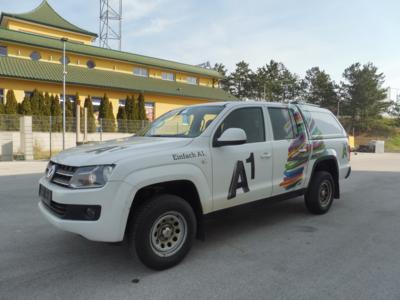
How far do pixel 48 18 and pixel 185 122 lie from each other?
3488 centimetres

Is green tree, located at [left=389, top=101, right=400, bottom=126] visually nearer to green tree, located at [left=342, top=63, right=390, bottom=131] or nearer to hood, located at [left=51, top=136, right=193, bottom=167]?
green tree, located at [left=342, top=63, right=390, bottom=131]

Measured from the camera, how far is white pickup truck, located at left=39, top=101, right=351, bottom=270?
11.0 ft

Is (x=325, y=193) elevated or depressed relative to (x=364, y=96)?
depressed

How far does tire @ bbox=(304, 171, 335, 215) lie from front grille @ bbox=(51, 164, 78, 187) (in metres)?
4.09

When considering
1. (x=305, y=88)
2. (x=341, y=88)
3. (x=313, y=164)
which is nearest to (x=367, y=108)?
(x=341, y=88)

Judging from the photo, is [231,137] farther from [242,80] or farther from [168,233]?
[242,80]

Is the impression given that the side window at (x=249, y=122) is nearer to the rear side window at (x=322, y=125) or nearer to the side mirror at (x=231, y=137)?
the side mirror at (x=231, y=137)

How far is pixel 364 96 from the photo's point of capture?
61125mm

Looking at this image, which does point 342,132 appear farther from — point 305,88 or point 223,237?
point 305,88

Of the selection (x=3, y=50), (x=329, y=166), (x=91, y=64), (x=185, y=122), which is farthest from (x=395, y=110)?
(x=185, y=122)

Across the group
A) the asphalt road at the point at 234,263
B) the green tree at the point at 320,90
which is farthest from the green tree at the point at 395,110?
the asphalt road at the point at 234,263

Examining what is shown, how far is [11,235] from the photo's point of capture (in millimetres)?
4938

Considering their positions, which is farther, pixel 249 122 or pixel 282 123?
pixel 282 123

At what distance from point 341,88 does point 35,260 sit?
70.3 m
